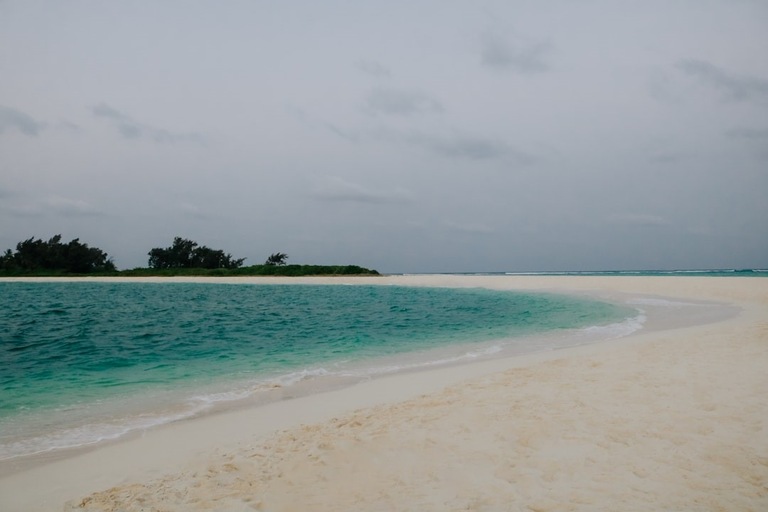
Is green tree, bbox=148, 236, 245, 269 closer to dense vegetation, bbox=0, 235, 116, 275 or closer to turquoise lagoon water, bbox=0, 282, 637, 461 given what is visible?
dense vegetation, bbox=0, 235, 116, 275

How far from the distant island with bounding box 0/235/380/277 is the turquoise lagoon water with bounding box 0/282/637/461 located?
50583mm

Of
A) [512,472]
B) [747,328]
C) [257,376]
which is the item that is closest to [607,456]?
[512,472]

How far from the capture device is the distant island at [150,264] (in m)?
72.8

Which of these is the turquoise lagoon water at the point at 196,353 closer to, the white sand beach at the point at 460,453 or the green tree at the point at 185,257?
the white sand beach at the point at 460,453

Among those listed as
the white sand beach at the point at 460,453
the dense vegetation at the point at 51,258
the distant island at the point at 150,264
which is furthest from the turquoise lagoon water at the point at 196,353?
the dense vegetation at the point at 51,258

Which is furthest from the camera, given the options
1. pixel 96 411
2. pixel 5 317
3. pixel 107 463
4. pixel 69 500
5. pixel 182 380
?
pixel 5 317

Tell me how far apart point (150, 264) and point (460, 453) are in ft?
282

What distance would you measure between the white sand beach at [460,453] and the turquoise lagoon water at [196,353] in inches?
46.7

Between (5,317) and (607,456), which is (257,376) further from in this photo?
(5,317)

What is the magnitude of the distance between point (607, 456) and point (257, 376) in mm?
7003

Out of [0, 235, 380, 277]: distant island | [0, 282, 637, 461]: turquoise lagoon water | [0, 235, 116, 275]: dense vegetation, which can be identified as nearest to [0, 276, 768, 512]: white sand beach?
[0, 282, 637, 461]: turquoise lagoon water

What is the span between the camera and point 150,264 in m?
79.6

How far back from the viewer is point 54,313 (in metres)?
21.4

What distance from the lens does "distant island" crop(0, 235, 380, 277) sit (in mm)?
72812
